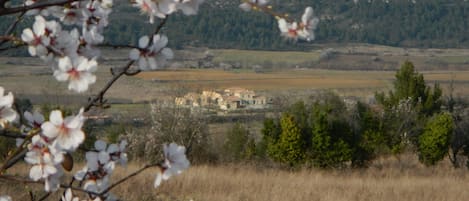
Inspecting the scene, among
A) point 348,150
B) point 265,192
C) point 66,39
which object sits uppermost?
point 66,39

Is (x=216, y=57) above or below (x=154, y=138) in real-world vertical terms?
below

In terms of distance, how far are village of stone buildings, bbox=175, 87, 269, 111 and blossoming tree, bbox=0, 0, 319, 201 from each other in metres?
16.2

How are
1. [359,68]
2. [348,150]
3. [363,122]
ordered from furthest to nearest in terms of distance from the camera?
[359,68] → [363,122] → [348,150]

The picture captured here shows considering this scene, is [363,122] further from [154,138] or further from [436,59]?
[436,59]

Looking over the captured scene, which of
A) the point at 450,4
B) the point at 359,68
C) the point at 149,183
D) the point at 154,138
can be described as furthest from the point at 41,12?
the point at 450,4

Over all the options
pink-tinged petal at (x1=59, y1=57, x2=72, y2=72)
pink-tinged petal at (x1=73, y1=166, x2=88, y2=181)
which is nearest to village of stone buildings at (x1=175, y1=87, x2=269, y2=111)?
pink-tinged petal at (x1=73, y1=166, x2=88, y2=181)

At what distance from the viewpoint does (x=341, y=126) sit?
1476 cm

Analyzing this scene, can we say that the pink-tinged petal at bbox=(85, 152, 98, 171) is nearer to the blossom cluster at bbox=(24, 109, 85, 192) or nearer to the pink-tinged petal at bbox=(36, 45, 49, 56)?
the blossom cluster at bbox=(24, 109, 85, 192)

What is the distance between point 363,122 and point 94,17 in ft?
48.0

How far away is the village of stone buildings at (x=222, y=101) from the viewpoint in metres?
18.9

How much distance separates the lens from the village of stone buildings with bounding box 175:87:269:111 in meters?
18.9

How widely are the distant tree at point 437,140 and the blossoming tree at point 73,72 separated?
14.5 m

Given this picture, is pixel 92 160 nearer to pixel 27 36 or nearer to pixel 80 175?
pixel 80 175

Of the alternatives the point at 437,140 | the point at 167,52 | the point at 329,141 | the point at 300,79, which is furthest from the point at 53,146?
the point at 300,79
